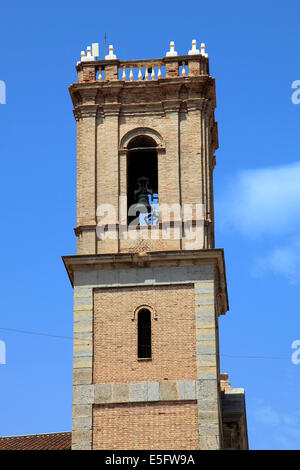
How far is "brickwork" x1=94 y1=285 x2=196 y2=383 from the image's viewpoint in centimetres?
3869

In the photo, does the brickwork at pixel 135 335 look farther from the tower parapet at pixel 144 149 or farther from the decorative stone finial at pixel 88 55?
the decorative stone finial at pixel 88 55

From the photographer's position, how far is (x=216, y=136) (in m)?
45.2

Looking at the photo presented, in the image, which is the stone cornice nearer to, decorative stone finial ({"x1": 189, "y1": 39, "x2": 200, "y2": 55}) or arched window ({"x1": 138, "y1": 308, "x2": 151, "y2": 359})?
arched window ({"x1": 138, "y1": 308, "x2": 151, "y2": 359})

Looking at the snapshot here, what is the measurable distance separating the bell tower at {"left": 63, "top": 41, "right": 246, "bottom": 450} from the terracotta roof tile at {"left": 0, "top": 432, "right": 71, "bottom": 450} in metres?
4.18

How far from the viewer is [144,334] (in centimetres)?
3922

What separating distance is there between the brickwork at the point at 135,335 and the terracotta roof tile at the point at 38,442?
13.6ft

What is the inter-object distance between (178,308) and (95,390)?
10.9ft

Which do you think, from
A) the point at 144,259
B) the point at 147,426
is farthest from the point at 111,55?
the point at 147,426

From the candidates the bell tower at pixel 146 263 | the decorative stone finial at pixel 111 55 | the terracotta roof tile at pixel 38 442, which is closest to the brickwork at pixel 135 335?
the bell tower at pixel 146 263

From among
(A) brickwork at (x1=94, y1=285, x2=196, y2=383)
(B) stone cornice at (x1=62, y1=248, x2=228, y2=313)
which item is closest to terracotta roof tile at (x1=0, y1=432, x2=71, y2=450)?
(A) brickwork at (x1=94, y1=285, x2=196, y2=383)
